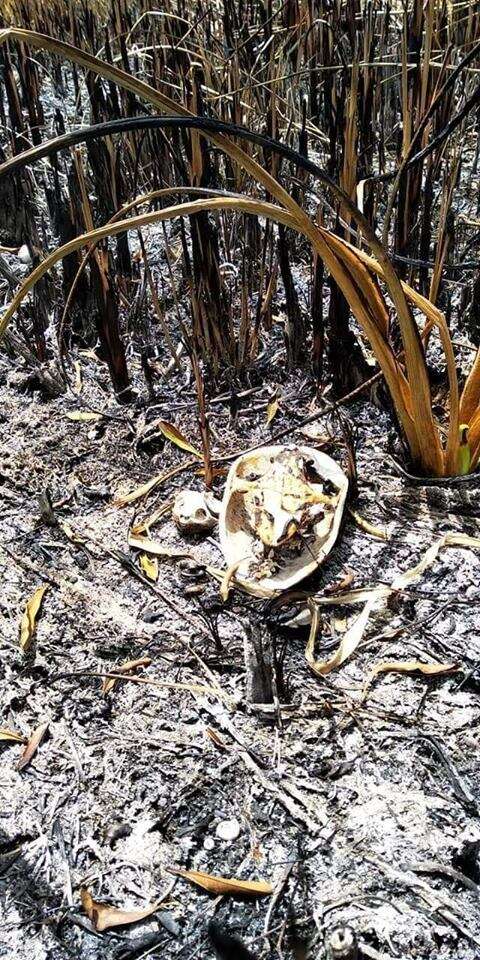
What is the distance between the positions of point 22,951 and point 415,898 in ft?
1.24

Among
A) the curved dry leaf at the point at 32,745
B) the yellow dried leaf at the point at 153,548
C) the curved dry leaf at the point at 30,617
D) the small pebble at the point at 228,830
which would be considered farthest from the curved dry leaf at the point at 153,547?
the small pebble at the point at 228,830

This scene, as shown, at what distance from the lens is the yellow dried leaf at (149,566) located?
107 centimetres

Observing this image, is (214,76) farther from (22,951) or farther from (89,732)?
(22,951)

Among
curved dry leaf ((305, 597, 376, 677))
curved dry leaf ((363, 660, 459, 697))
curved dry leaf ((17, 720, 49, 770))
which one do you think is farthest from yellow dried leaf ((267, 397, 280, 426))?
curved dry leaf ((17, 720, 49, 770))

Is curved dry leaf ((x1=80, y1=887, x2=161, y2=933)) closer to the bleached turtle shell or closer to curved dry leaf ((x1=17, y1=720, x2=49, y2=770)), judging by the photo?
curved dry leaf ((x1=17, y1=720, x2=49, y2=770))

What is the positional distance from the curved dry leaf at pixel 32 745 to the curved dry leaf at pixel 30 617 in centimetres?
12

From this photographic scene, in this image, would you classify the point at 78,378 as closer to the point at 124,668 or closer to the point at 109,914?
the point at 124,668

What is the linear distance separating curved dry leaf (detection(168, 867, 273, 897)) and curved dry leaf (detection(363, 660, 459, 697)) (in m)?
0.25

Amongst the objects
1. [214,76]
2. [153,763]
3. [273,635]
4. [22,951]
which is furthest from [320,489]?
[214,76]

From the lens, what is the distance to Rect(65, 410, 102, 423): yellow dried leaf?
4.57 feet

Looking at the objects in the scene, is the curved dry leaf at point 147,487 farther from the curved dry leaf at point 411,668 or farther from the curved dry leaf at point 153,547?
the curved dry leaf at point 411,668

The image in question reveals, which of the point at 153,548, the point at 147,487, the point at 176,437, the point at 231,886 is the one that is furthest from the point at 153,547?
the point at 231,886

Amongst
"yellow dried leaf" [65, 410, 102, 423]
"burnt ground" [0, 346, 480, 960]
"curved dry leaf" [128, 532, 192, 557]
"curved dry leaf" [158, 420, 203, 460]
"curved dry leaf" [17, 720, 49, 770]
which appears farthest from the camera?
"yellow dried leaf" [65, 410, 102, 423]

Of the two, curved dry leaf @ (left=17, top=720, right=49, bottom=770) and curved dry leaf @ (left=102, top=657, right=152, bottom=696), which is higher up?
curved dry leaf @ (left=102, top=657, right=152, bottom=696)
